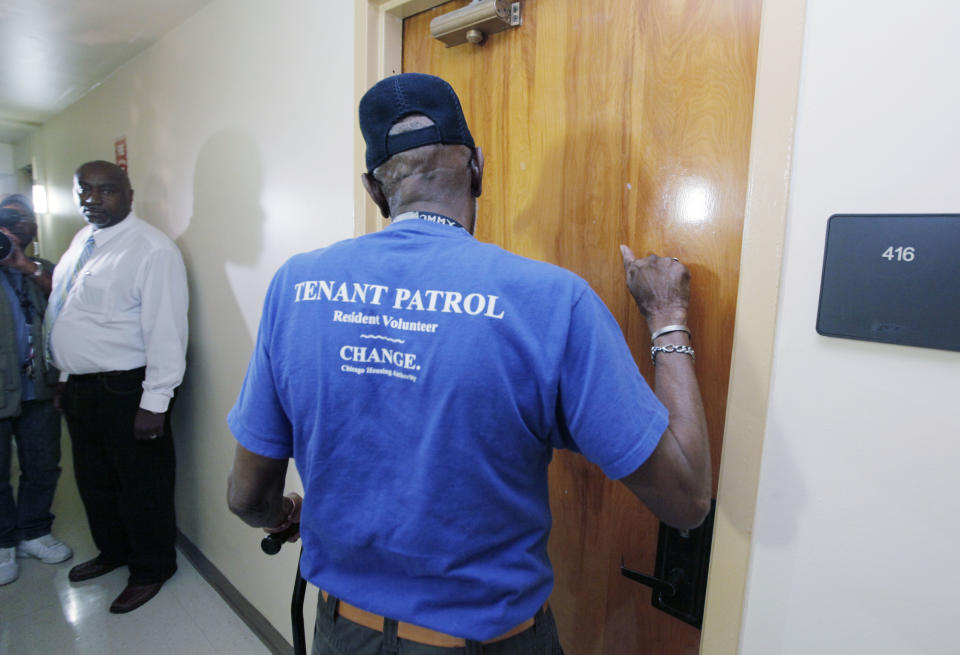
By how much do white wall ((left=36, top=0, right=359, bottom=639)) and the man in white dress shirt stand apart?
17cm

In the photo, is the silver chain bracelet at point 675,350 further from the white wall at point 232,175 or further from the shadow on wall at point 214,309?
the shadow on wall at point 214,309

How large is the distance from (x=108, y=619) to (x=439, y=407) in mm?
2348

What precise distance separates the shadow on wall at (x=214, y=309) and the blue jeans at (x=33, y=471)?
1.83ft

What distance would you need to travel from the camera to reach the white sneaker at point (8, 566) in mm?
2260

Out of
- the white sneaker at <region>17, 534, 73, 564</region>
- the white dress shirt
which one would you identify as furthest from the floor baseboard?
the white dress shirt

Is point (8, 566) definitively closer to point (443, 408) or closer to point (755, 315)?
point (443, 408)

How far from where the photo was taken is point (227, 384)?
6.92 ft

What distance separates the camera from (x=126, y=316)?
208 centimetres

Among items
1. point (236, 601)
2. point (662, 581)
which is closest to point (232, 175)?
point (236, 601)

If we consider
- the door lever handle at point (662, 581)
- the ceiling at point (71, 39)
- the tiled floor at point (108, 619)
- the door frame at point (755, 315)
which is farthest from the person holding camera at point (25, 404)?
the door frame at point (755, 315)

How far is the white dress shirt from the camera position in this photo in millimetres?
2045

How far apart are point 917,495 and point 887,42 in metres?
0.61

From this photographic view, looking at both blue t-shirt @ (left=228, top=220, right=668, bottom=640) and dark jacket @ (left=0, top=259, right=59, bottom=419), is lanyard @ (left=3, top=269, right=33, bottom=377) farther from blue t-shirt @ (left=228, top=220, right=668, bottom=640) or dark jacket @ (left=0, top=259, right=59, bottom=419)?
blue t-shirt @ (left=228, top=220, right=668, bottom=640)

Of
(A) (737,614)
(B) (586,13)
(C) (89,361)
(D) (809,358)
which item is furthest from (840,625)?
(C) (89,361)
